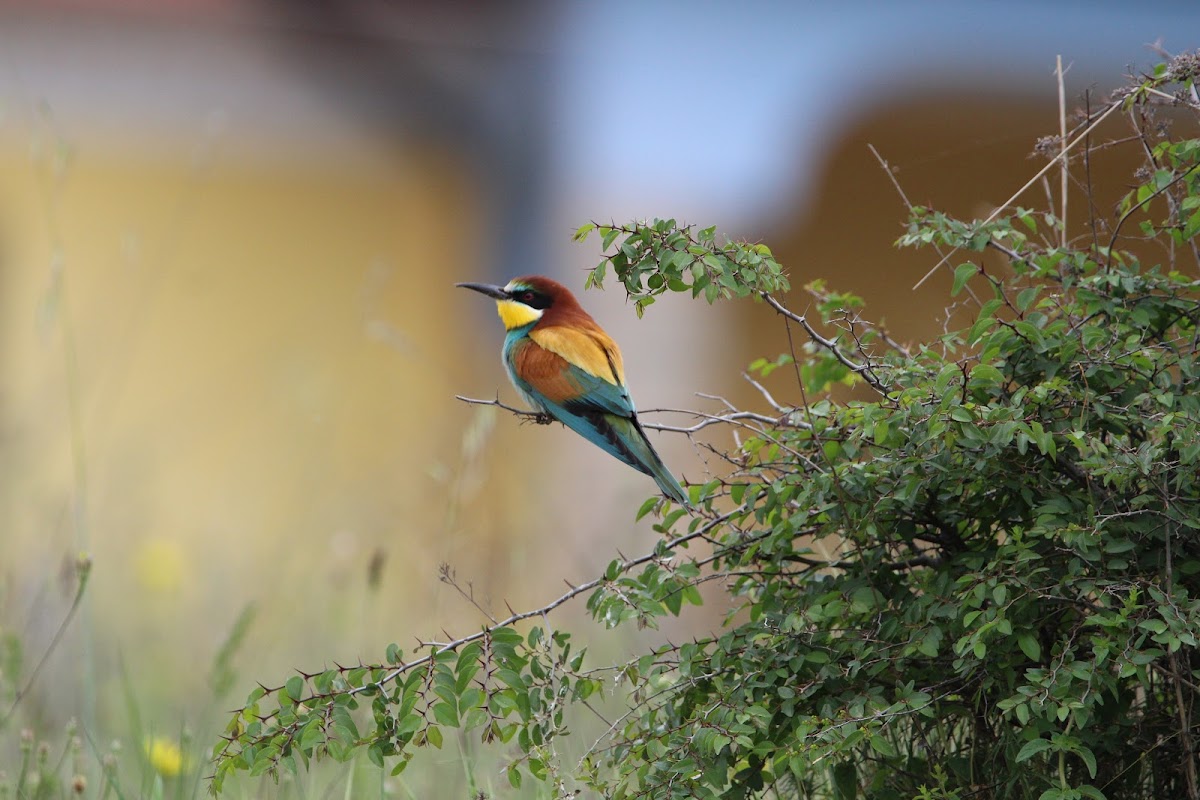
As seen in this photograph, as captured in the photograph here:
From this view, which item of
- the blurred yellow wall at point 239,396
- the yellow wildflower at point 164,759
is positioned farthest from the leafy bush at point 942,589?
the blurred yellow wall at point 239,396

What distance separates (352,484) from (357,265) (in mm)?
1007

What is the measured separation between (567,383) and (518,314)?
171 millimetres

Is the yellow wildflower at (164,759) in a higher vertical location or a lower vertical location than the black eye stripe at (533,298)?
lower

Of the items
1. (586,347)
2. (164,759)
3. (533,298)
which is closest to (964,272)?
(586,347)

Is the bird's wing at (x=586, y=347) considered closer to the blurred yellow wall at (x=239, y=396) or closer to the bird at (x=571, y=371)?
the bird at (x=571, y=371)

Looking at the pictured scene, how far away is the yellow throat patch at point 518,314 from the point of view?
1774mm

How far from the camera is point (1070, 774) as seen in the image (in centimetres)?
156

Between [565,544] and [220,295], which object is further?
[220,295]

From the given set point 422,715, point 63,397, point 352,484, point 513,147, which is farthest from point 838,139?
point 422,715

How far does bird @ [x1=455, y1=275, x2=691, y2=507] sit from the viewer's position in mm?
1592

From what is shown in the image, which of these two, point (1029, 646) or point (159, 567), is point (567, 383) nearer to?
point (1029, 646)

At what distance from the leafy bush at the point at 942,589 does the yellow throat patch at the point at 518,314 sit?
0.28 metres

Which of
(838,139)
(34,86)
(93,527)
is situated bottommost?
(93,527)

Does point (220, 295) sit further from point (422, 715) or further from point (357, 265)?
point (422, 715)
